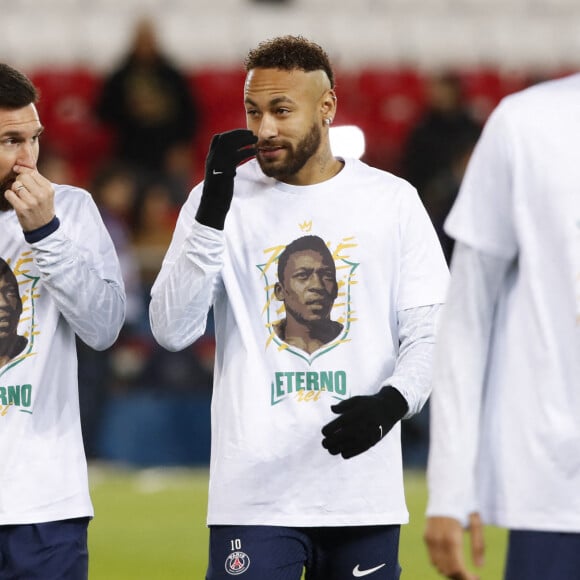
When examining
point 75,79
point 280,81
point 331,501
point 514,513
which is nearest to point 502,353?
point 514,513

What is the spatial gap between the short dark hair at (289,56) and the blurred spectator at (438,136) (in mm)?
7350

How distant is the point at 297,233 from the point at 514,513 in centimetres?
147

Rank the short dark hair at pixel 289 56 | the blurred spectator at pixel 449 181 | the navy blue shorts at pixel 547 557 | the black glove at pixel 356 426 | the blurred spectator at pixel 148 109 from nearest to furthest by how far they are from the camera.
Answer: the navy blue shorts at pixel 547 557 → the black glove at pixel 356 426 → the short dark hair at pixel 289 56 → the blurred spectator at pixel 449 181 → the blurred spectator at pixel 148 109

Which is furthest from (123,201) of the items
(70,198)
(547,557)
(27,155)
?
(547,557)

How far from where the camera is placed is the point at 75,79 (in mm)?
13688

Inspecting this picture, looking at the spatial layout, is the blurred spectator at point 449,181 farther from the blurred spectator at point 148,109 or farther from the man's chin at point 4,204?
the man's chin at point 4,204

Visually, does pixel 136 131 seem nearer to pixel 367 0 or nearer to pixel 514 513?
pixel 367 0

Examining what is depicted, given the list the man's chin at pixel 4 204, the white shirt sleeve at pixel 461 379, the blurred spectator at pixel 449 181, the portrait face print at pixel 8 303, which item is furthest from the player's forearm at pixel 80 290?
the blurred spectator at pixel 449 181

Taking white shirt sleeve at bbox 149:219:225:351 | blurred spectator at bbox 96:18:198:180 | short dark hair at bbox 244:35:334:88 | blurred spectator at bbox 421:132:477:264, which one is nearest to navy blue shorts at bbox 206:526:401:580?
white shirt sleeve at bbox 149:219:225:351

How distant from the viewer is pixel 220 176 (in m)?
3.86

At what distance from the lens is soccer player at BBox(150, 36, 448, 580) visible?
3.84 m

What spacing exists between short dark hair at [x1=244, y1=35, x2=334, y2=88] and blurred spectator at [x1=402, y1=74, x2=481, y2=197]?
24.1 ft

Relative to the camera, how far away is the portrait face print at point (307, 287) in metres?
3.95

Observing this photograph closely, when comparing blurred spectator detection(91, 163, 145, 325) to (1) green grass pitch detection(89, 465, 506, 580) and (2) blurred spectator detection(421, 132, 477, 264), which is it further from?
(2) blurred spectator detection(421, 132, 477, 264)
